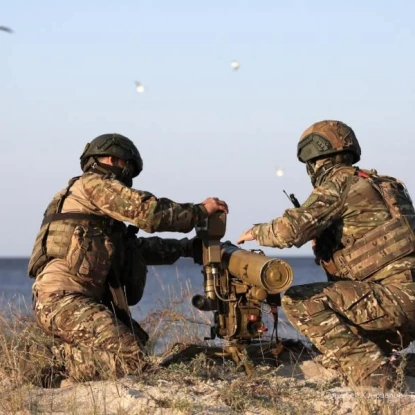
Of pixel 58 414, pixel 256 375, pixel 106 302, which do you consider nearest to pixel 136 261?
pixel 106 302

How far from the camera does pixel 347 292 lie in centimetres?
890

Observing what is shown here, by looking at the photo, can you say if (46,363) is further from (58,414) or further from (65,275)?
(58,414)

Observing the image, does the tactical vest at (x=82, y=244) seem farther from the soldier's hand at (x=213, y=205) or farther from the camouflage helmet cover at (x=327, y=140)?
the camouflage helmet cover at (x=327, y=140)

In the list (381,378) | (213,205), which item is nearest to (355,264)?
(381,378)

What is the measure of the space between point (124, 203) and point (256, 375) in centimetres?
193

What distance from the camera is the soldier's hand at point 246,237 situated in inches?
366

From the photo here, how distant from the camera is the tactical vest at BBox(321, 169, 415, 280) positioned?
29.7ft

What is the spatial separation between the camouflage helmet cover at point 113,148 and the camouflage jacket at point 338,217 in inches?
52.7

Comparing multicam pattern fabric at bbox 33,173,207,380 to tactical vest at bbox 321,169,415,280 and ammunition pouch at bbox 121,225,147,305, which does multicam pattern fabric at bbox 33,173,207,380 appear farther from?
tactical vest at bbox 321,169,415,280

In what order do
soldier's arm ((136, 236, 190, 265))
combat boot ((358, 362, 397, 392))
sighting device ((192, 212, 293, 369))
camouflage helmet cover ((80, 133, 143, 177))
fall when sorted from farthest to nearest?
soldier's arm ((136, 236, 190, 265)), camouflage helmet cover ((80, 133, 143, 177)), sighting device ((192, 212, 293, 369)), combat boot ((358, 362, 397, 392))

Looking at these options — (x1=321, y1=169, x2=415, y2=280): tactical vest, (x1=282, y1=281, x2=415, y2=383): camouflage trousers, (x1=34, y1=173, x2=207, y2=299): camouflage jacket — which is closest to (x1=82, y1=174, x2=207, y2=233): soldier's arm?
(x1=34, y1=173, x2=207, y2=299): camouflage jacket

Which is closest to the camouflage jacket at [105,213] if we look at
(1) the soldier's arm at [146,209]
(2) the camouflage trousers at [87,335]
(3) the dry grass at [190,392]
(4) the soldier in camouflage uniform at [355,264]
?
(1) the soldier's arm at [146,209]

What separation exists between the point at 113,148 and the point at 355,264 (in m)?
2.45

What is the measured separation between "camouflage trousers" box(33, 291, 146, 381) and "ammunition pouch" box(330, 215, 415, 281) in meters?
2.09
